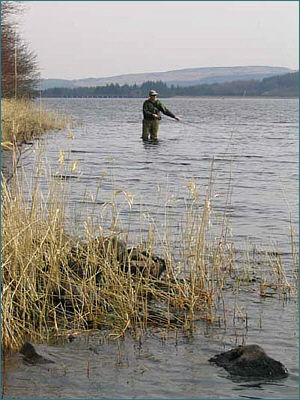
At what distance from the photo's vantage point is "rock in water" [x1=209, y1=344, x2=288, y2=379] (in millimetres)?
5738

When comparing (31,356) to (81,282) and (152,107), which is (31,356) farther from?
(152,107)

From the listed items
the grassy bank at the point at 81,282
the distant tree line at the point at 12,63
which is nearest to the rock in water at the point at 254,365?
the grassy bank at the point at 81,282

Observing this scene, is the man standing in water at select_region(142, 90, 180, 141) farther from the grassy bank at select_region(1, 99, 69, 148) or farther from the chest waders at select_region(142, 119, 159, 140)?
the grassy bank at select_region(1, 99, 69, 148)

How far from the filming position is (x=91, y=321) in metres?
6.75

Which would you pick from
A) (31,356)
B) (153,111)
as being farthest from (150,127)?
(31,356)

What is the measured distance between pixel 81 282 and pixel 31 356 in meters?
1.05

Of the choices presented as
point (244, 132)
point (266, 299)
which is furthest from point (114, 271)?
point (244, 132)

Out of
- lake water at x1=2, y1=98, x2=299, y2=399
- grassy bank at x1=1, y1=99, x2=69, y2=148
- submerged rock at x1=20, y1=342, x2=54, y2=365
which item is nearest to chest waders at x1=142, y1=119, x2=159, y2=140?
grassy bank at x1=1, y1=99, x2=69, y2=148

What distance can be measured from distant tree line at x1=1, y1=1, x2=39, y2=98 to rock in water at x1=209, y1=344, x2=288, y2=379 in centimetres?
1588

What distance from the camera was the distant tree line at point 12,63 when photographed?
83.6 feet

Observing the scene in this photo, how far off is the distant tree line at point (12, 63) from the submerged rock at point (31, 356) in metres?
15.4

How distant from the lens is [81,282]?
6.78 m

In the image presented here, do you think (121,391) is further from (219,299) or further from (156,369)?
(219,299)

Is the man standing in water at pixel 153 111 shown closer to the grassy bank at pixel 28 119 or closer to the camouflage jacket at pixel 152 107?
the camouflage jacket at pixel 152 107
